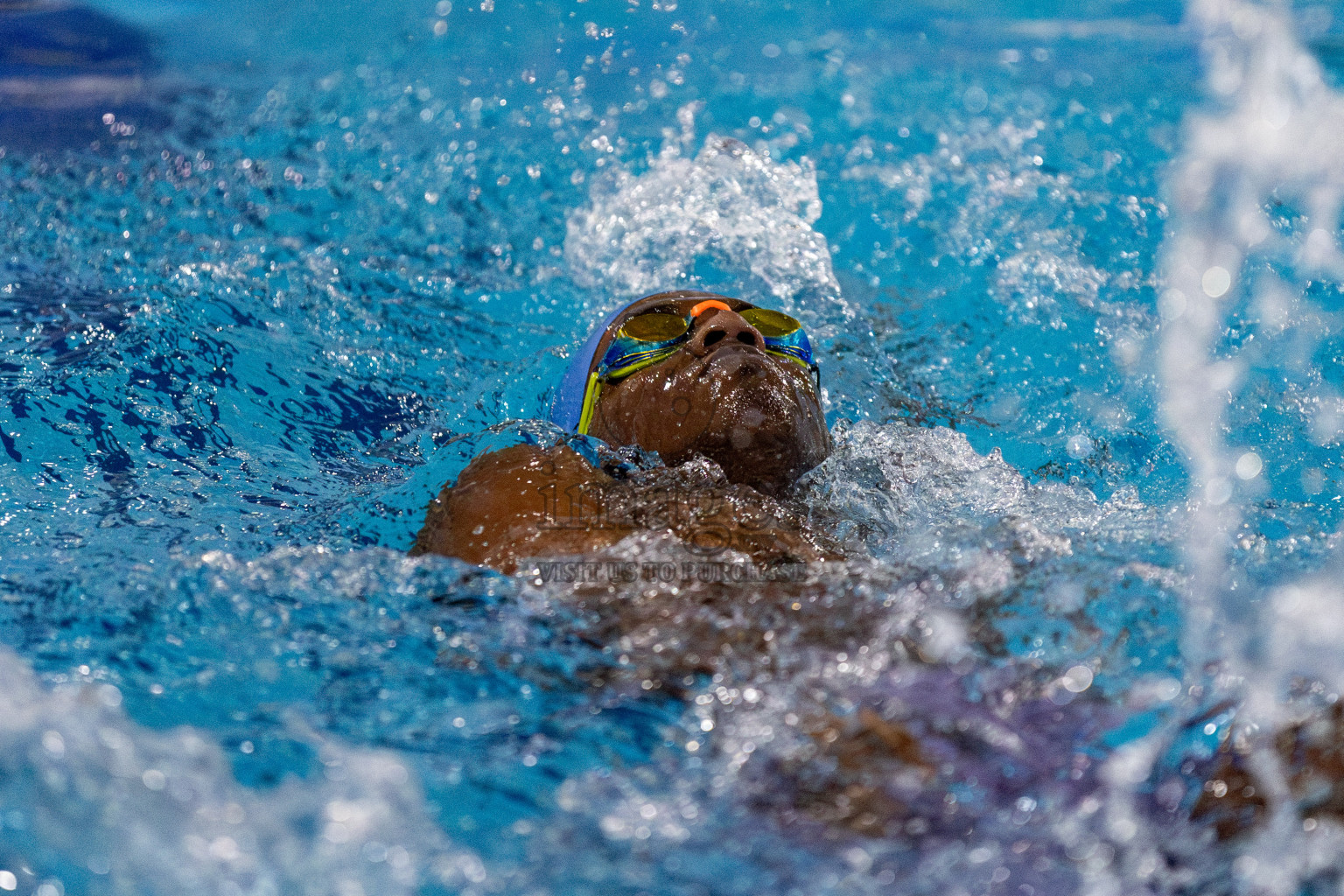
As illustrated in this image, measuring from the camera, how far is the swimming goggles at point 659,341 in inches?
108

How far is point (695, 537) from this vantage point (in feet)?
7.37

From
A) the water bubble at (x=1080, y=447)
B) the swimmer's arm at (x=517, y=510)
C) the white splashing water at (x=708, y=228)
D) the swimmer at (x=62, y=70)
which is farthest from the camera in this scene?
the swimmer at (x=62, y=70)

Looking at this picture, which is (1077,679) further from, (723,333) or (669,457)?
(723,333)

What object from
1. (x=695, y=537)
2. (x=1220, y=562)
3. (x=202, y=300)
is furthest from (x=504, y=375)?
(x=1220, y=562)

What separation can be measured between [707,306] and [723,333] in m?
0.17

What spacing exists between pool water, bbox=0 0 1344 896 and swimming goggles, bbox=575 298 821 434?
0.30 m

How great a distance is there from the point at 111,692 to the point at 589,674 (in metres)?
0.79

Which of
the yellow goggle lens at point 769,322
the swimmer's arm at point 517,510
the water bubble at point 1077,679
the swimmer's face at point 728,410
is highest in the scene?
the yellow goggle lens at point 769,322

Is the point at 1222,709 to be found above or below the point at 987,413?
below

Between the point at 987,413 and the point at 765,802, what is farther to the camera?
the point at 987,413

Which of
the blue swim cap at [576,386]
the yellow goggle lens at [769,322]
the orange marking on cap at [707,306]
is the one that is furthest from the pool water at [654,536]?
the orange marking on cap at [707,306]

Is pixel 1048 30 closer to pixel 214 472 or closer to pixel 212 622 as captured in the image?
pixel 214 472

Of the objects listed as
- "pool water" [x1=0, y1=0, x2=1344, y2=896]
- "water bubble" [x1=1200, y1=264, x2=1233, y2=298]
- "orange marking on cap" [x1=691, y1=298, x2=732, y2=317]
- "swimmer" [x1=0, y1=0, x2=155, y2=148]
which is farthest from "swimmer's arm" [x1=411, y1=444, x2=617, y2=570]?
"swimmer" [x1=0, y1=0, x2=155, y2=148]

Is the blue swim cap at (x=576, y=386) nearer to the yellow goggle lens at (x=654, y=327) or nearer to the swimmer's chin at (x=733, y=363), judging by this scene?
the yellow goggle lens at (x=654, y=327)
